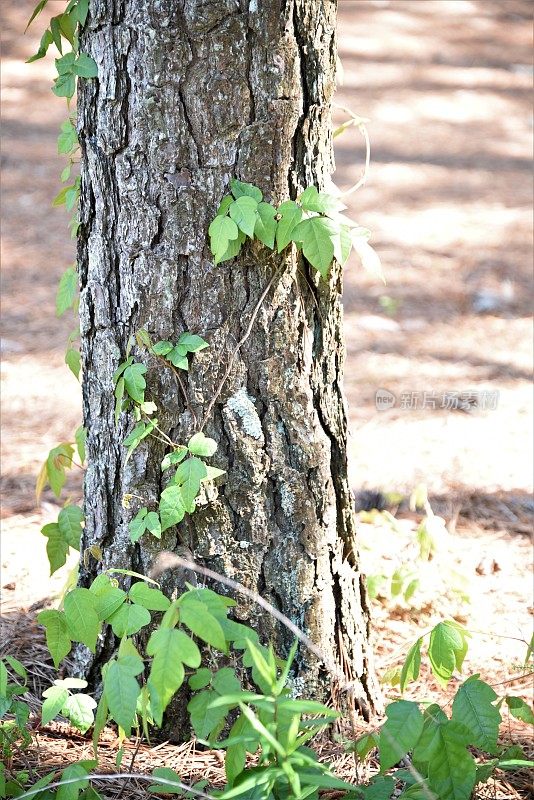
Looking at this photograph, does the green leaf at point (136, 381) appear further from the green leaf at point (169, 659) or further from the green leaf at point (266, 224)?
the green leaf at point (169, 659)

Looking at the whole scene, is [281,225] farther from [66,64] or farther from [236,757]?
[236,757]

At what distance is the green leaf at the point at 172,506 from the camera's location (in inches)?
66.9

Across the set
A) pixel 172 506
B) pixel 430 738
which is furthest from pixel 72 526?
pixel 430 738

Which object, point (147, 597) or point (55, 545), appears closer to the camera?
point (147, 597)

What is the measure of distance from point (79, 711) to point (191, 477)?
546mm

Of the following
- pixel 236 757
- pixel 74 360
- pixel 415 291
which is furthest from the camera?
pixel 415 291

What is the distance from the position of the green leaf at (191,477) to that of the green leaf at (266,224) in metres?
0.48

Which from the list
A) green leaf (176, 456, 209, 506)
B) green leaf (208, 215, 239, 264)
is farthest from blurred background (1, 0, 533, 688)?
green leaf (208, 215, 239, 264)

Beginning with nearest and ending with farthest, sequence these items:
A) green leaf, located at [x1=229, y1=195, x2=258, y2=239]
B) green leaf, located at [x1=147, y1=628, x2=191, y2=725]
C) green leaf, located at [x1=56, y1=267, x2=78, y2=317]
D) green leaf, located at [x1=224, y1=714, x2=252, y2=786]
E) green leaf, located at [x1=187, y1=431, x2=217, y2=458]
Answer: green leaf, located at [x1=147, y1=628, x2=191, y2=725] → green leaf, located at [x1=224, y1=714, x2=252, y2=786] → green leaf, located at [x1=229, y1=195, x2=258, y2=239] → green leaf, located at [x1=187, y1=431, x2=217, y2=458] → green leaf, located at [x1=56, y1=267, x2=78, y2=317]

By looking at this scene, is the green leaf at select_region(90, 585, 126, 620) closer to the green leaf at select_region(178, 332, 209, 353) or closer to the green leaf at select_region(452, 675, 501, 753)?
the green leaf at select_region(178, 332, 209, 353)

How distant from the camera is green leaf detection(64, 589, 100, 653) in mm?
1476

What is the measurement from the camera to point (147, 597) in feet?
4.96

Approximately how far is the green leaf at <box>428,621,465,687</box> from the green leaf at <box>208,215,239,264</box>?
0.88 meters

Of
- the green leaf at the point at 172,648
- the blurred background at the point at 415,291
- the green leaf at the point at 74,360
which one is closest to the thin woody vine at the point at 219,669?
the green leaf at the point at 172,648
